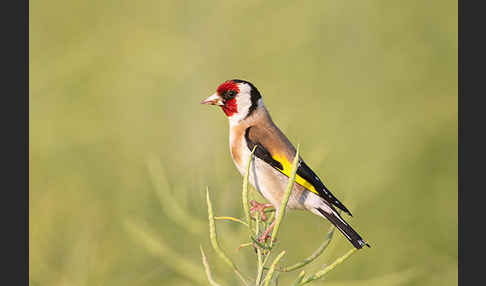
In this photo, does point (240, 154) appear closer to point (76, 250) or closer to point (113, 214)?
point (76, 250)

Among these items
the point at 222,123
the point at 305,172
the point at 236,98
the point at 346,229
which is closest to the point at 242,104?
the point at 236,98

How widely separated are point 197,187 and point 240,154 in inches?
11.5

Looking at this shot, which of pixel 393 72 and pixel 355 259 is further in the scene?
pixel 393 72

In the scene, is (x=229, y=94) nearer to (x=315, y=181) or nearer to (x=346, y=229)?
(x=315, y=181)

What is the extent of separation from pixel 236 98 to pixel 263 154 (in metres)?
0.21

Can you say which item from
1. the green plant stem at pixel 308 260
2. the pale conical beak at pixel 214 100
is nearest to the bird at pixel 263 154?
the pale conical beak at pixel 214 100

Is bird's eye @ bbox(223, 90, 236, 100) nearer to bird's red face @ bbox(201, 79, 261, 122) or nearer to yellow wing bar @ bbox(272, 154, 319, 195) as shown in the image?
bird's red face @ bbox(201, 79, 261, 122)

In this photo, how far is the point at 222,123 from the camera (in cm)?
263

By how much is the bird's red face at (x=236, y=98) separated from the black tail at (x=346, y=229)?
444mm

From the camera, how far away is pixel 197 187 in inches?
74.6

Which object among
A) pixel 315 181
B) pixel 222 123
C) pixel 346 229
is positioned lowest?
pixel 346 229

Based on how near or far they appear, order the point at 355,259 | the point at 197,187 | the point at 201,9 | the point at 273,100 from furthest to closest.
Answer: the point at 201,9 < the point at 273,100 < the point at 355,259 < the point at 197,187

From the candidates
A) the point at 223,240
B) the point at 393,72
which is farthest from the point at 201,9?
the point at 223,240

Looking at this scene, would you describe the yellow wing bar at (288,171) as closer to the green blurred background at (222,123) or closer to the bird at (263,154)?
the bird at (263,154)
